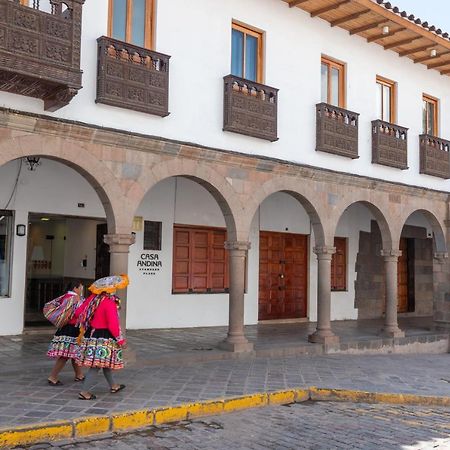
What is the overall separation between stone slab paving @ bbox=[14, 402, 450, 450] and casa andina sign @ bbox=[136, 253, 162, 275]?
17.2ft

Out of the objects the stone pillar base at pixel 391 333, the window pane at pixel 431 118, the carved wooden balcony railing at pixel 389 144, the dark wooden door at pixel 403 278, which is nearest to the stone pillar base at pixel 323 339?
the stone pillar base at pixel 391 333

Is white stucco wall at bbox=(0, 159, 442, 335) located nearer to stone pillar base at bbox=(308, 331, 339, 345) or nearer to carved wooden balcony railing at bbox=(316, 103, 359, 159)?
stone pillar base at bbox=(308, 331, 339, 345)

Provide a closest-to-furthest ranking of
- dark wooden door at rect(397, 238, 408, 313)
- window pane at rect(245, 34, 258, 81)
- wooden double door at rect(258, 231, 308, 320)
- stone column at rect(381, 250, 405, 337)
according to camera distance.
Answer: window pane at rect(245, 34, 258, 81) → stone column at rect(381, 250, 405, 337) → wooden double door at rect(258, 231, 308, 320) → dark wooden door at rect(397, 238, 408, 313)

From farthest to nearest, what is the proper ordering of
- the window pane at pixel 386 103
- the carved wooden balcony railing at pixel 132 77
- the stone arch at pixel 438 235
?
the stone arch at pixel 438 235 → the window pane at pixel 386 103 → the carved wooden balcony railing at pixel 132 77

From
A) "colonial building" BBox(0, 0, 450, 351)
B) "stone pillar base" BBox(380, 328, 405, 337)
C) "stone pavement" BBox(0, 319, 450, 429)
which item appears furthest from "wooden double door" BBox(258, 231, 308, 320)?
"stone pillar base" BBox(380, 328, 405, 337)

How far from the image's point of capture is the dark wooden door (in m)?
17.8

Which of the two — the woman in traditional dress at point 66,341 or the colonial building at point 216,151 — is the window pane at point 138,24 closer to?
the colonial building at point 216,151

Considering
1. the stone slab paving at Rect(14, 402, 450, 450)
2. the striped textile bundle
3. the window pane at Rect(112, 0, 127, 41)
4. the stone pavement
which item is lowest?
the stone slab paving at Rect(14, 402, 450, 450)

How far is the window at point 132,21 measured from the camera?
8.81 m

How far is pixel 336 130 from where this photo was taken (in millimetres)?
11734

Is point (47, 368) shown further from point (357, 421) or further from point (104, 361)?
point (357, 421)

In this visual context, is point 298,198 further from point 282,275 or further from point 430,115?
point 430,115

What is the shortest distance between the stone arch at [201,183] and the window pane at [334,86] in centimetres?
362

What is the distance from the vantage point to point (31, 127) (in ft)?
25.1
